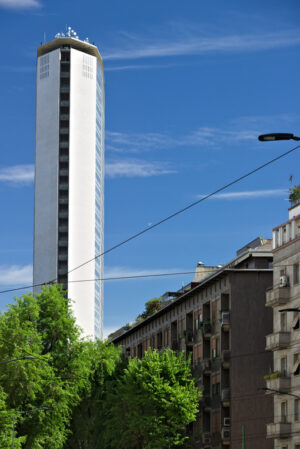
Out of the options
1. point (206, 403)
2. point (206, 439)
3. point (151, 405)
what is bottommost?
point (206, 439)

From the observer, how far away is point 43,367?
263ft

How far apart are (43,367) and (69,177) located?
102680 millimetres

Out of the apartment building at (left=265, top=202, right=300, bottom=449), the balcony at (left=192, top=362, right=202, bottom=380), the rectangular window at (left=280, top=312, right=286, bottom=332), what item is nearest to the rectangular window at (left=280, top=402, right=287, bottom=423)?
the apartment building at (left=265, top=202, right=300, bottom=449)

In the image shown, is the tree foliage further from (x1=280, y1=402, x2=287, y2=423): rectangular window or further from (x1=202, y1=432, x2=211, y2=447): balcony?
(x1=280, y1=402, x2=287, y2=423): rectangular window

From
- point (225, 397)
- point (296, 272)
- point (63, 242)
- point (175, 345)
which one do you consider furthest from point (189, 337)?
point (63, 242)

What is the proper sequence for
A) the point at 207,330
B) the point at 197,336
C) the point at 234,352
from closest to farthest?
the point at 234,352
the point at 207,330
the point at 197,336

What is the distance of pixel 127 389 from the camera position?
79.2m

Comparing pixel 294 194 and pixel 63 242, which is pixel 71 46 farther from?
pixel 294 194

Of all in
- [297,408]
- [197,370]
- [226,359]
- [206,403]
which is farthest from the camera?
[197,370]

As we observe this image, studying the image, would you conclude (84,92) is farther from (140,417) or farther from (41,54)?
(140,417)

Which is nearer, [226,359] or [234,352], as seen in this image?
[234,352]

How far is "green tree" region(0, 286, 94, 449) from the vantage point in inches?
3054

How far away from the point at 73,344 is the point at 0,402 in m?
9.89

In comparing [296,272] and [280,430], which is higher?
[296,272]
